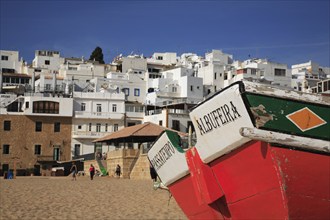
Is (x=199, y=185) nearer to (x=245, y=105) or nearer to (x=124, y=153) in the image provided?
(x=245, y=105)

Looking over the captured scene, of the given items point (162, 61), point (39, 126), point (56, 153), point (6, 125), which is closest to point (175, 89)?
point (56, 153)

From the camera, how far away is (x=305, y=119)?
700 cm

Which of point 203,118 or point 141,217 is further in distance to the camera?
point 141,217

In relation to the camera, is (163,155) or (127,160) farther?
(127,160)

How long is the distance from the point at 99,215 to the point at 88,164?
29.0 m

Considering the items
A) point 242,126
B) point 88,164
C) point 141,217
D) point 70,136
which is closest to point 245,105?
point 242,126

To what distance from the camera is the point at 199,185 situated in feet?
27.2

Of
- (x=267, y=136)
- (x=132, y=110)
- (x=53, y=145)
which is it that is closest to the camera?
(x=267, y=136)

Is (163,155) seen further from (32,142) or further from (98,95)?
(98,95)

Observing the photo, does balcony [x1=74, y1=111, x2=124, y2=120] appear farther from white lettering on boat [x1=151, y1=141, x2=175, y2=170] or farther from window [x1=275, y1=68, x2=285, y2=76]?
white lettering on boat [x1=151, y1=141, x2=175, y2=170]

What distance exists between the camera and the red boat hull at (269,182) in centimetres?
692

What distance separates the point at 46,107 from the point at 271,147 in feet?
144

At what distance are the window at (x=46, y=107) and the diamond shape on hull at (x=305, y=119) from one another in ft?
143

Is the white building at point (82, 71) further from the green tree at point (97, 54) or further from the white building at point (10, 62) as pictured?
the green tree at point (97, 54)
